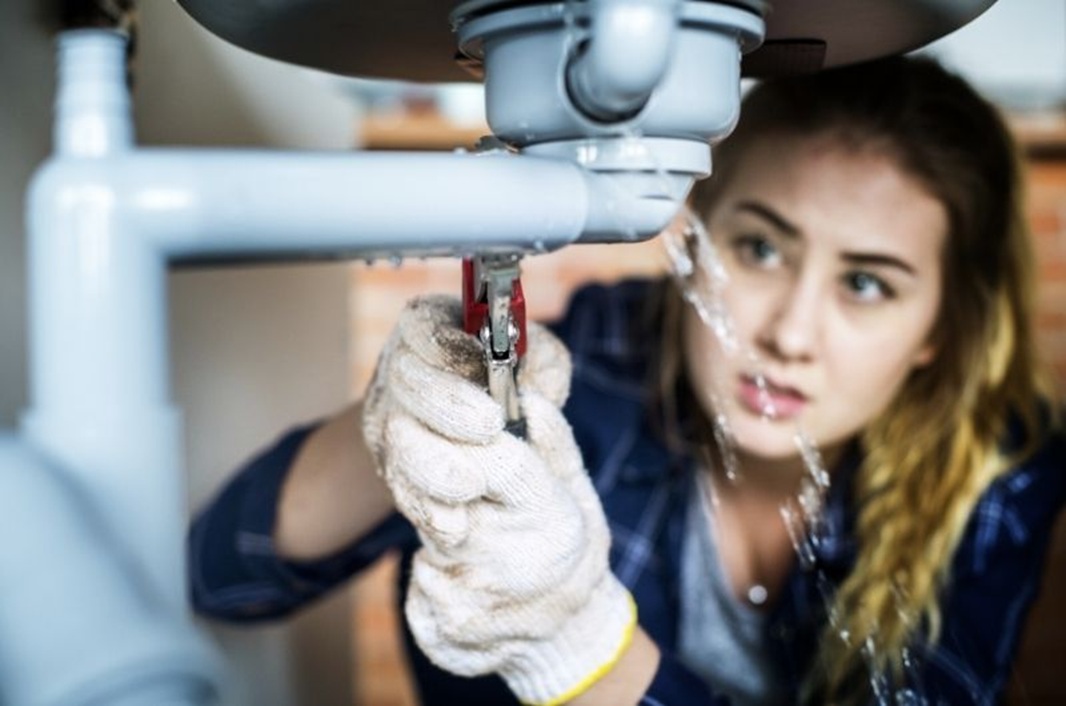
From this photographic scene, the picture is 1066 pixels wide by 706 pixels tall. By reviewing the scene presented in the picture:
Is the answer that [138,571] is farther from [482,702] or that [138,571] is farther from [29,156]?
[482,702]

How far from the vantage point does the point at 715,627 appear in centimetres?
101

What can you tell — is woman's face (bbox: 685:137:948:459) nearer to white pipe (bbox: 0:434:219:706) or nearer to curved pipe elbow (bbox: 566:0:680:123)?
curved pipe elbow (bbox: 566:0:680:123)

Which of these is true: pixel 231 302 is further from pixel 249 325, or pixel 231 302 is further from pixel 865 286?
pixel 865 286

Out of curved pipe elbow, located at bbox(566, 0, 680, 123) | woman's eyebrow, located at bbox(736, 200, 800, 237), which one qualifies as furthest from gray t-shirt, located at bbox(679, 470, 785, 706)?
curved pipe elbow, located at bbox(566, 0, 680, 123)

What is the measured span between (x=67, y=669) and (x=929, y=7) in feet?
1.38

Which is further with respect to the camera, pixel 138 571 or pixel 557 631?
pixel 557 631

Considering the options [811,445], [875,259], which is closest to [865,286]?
[875,259]

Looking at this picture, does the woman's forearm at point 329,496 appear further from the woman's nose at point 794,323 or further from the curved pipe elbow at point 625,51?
the curved pipe elbow at point 625,51

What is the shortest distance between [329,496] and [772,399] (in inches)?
13.3

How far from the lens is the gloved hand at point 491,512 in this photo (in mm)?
496

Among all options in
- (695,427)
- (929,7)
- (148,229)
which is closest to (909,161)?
(695,427)

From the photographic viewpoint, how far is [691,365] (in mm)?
957

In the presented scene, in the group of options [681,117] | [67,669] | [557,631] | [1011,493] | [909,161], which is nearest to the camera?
[67,669]

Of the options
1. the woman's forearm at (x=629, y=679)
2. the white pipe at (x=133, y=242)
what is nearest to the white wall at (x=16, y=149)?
the white pipe at (x=133, y=242)
